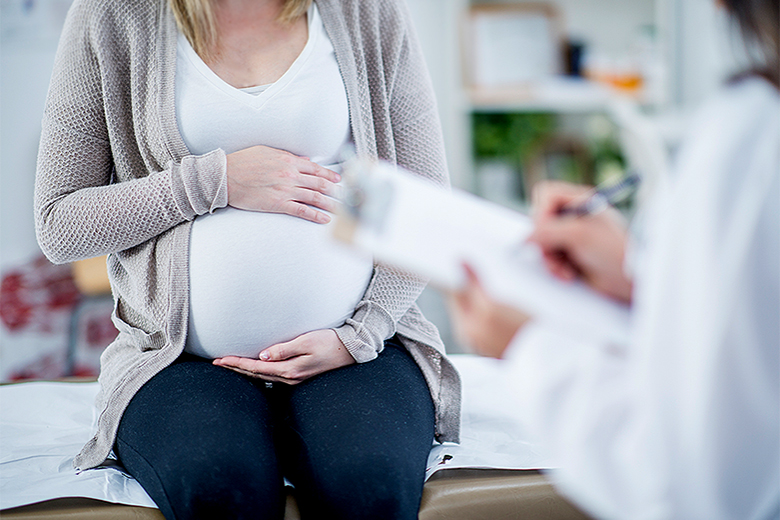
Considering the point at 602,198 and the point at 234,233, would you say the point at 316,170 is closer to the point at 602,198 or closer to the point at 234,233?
the point at 234,233

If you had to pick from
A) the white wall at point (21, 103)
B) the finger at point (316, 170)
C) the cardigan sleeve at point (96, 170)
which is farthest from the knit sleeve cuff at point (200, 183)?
the white wall at point (21, 103)

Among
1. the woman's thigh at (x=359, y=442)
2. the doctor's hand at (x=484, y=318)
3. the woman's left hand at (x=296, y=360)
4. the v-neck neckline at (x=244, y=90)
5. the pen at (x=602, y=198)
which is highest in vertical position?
the v-neck neckline at (x=244, y=90)

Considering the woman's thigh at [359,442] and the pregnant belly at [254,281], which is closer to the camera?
the woman's thigh at [359,442]

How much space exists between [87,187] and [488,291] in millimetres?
636

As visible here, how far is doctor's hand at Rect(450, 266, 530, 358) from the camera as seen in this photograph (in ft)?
1.77

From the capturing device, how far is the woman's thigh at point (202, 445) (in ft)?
2.40

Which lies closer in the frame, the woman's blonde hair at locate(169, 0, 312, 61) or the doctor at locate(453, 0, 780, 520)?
the doctor at locate(453, 0, 780, 520)

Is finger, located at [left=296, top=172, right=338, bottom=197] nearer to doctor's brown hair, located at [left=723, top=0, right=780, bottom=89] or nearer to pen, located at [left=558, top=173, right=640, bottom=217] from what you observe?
pen, located at [left=558, top=173, right=640, bottom=217]

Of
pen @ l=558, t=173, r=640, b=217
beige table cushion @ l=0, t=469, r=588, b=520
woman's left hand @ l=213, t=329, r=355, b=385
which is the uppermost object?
pen @ l=558, t=173, r=640, b=217

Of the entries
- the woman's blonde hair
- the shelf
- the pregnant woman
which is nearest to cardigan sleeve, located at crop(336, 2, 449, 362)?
the pregnant woman

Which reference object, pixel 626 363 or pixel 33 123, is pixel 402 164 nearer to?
pixel 626 363

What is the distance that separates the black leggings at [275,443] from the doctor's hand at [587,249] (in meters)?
0.33

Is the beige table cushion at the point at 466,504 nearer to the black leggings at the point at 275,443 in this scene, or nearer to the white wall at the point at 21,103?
the black leggings at the point at 275,443

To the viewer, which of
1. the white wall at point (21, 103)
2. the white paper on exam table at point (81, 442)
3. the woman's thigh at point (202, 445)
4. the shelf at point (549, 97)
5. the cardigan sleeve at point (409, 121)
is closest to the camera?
the woman's thigh at point (202, 445)
